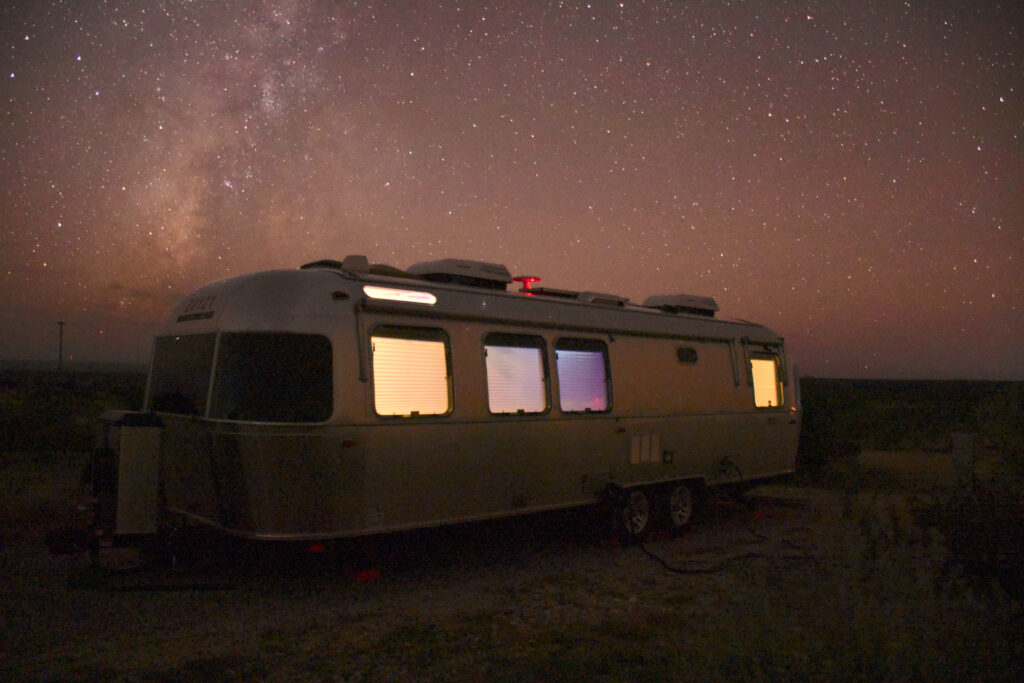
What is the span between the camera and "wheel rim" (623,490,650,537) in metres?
9.01

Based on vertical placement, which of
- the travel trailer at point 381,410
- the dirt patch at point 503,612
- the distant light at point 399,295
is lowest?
the dirt patch at point 503,612

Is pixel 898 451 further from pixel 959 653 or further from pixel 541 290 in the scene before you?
pixel 959 653

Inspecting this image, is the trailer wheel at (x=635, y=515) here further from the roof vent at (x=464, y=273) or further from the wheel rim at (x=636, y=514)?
the roof vent at (x=464, y=273)

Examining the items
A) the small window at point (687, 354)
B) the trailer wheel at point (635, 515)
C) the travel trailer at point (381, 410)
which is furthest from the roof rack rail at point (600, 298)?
the trailer wheel at point (635, 515)

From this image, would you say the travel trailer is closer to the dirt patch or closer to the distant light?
the distant light

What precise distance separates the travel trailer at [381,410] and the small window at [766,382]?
8.58ft

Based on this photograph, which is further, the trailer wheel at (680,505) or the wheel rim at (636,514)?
the trailer wheel at (680,505)

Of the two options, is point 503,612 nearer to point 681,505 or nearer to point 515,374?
point 515,374

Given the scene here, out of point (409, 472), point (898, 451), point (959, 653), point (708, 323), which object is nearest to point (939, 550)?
point (959, 653)

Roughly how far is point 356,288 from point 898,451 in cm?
2220

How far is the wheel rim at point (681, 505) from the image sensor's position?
9789 mm

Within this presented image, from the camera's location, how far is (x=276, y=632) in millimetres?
5621

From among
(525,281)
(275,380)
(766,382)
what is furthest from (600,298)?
(275,380)

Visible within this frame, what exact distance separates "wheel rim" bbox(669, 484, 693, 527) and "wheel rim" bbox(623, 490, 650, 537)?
502 millimetres
